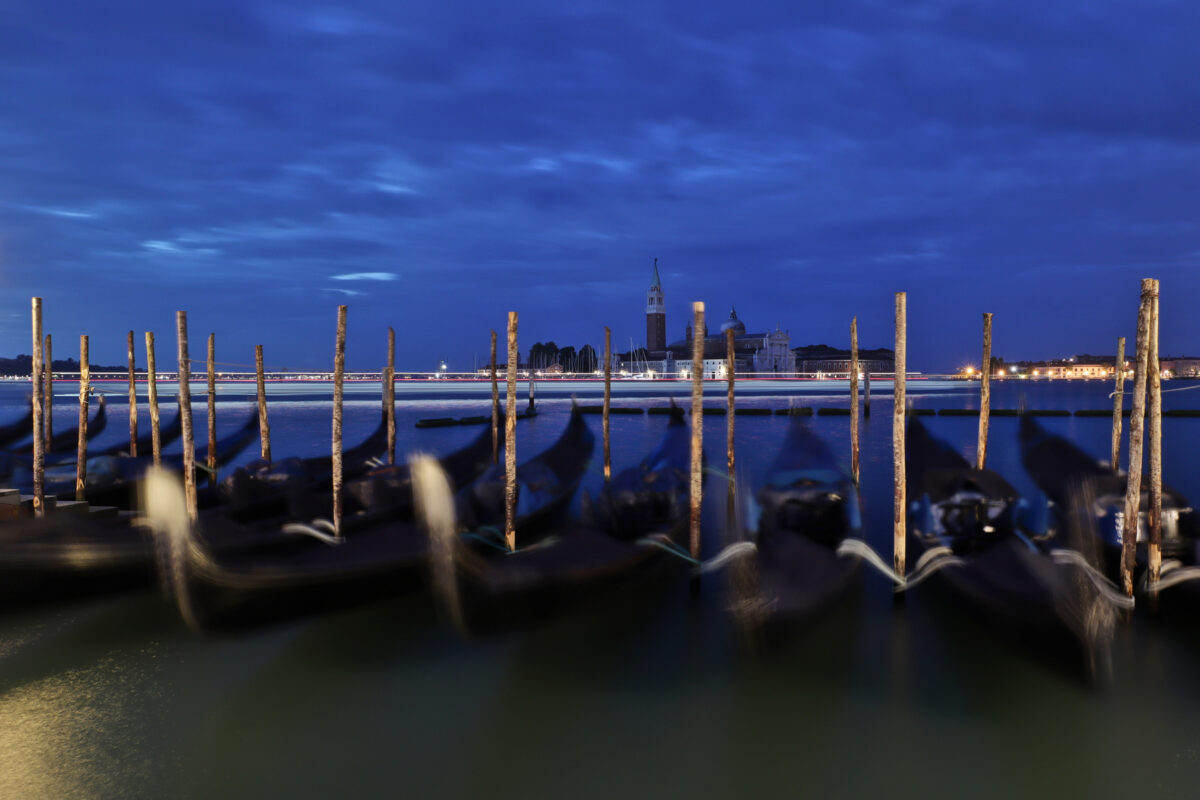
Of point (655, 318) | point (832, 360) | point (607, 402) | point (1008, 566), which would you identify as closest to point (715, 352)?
point (655, 318)

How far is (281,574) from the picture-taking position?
466 centimetres

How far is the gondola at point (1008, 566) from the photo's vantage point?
12.9ft

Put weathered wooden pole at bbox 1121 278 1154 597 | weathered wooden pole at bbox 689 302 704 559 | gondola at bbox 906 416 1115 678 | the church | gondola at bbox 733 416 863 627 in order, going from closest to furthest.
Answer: gondola at bbox 906 416 1115 678
gondola at bbox 733 416 863 627
weathered wooden pole at bbox 1121 278 1154 597
weathered wooden pole at bbox 689 302 704 559
the church

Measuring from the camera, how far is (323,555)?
16.8 ft

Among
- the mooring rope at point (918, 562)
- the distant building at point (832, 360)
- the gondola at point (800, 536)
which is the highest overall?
the distant building at point (832, 360)

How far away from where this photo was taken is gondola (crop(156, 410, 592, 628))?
4480 millimetres

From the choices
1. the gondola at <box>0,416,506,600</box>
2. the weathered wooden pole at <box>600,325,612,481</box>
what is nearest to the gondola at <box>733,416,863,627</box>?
the gondola at <box>0,416,506,600</box>

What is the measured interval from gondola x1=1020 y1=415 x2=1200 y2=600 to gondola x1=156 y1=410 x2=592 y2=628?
5.85m

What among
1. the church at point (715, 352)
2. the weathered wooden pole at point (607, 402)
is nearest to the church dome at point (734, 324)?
the church at point (715, 352)

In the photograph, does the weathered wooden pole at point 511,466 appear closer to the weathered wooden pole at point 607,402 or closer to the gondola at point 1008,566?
the gondola at point 1008,566

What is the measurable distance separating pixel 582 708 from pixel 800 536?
8.20 feet

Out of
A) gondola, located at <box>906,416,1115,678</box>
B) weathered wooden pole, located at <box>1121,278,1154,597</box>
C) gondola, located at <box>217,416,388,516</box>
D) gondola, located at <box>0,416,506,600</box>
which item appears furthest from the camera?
gondola, located at <box>217,416,388,516</box>

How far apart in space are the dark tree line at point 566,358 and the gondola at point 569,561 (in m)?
106

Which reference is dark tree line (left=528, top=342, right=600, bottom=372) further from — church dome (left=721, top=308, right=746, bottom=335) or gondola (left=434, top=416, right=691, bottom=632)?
gondola (left=434, top=416, right=691, bottom=632)
